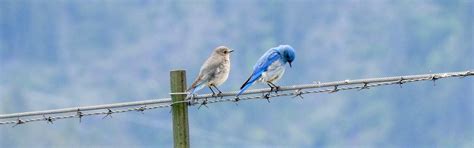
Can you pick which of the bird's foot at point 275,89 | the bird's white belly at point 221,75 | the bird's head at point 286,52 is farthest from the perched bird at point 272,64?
the bird's white belly at point 221,75

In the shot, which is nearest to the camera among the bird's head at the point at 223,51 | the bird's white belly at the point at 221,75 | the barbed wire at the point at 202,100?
the barbed wire at the point at 202,100

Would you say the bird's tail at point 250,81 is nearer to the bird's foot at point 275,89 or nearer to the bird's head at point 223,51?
the bird's foot at point 275,89

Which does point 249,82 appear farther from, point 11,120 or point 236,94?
point 11,120

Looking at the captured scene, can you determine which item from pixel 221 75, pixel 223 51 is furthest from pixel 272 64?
pixel 223 51

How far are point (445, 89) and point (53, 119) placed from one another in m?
148

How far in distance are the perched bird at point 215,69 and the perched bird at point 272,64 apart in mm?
425

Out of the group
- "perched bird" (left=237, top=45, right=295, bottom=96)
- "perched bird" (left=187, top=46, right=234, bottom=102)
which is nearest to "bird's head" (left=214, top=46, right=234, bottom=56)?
"perched bird" (left=187, top=46, right=234, bottom=102)

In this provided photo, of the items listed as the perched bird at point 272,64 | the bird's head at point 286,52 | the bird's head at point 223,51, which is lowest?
the perched bird at point 272,64

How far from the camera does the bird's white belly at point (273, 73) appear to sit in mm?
11234

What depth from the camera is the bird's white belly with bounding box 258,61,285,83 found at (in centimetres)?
1123

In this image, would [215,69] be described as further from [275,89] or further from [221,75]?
[275,89]

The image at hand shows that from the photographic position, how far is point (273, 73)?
1135cm

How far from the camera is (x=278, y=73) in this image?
11.4 m

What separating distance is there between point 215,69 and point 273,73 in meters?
0.57
